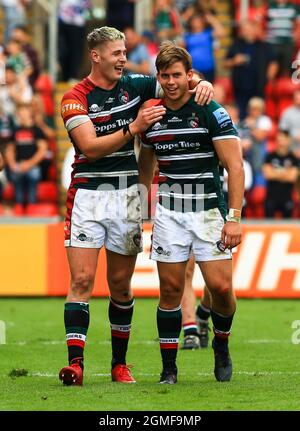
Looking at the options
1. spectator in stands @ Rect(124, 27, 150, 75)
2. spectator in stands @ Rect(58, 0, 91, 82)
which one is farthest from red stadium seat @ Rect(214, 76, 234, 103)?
spectator in stands @ Rect(58, 0, 91, 82)

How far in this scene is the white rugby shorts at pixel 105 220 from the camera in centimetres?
897

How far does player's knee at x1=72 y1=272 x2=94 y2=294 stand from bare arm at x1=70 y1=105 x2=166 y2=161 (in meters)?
0.87

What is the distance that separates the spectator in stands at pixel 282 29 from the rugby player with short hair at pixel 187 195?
12243 mm

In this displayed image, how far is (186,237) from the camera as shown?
29.2 ft

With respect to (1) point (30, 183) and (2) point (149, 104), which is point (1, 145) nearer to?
(1) point (30, 183)

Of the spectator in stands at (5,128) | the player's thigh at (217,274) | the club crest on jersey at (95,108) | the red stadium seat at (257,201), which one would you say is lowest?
the red stadium seat at (257,201)

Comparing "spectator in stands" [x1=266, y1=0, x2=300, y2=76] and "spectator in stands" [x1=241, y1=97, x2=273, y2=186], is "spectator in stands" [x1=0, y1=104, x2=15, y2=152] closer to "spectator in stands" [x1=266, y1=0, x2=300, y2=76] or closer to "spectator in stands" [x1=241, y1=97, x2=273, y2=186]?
"spectator in stands" [x1=241, y1=97, x2=273, y2=186]

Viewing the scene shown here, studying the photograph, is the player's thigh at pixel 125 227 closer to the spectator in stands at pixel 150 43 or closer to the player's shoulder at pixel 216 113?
the player's shoulder at pixel 216 113

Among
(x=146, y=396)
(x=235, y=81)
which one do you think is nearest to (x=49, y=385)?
(x=146, y=396)

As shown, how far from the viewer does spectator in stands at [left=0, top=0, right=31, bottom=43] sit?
2178 centimetres

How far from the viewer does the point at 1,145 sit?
19.4 metres

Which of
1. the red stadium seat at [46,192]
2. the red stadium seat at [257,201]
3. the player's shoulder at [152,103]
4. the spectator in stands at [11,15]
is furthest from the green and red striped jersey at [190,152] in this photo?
the spectator in stands at [11,15]

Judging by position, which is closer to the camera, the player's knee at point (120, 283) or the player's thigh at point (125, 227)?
the player's thigh at point (125, 227)

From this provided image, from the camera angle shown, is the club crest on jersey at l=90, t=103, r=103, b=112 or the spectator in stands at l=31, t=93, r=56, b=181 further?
the spectator in stands at l=31, t=93, r=56, b=181
